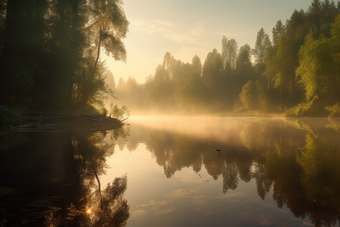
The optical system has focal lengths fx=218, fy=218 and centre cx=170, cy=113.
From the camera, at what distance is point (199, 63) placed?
96.2 meters

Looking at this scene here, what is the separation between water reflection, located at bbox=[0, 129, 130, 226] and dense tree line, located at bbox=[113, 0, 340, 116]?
127 ft

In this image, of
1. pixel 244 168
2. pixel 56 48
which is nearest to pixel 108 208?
pixel 244 168

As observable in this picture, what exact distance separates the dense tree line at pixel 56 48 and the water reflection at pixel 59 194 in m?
15.9

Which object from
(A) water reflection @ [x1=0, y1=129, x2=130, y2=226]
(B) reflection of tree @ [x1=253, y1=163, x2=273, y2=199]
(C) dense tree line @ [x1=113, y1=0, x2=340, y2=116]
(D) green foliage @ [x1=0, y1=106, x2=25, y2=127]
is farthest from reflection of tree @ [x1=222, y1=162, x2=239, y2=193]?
(C) dense tree line @ [x1=113, y1=0, x2=340, y2=116]

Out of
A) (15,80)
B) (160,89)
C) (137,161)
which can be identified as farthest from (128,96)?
(137,161)

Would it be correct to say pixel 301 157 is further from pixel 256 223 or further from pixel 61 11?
pixel 61 11

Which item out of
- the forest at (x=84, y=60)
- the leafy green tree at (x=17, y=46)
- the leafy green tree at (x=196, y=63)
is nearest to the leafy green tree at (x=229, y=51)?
the leafy green tree at (x=196, y=63)

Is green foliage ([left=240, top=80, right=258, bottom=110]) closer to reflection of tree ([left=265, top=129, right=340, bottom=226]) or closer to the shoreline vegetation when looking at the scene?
the shoreline vegetation

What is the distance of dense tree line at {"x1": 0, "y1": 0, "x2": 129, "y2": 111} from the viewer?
2005 cm

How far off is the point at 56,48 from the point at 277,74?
145ft

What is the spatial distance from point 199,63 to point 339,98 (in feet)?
212

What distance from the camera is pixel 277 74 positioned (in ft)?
160

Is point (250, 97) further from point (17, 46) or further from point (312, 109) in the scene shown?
point (17, 46)

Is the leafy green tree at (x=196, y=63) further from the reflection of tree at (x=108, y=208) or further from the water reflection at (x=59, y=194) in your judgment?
the reflection of tree at (x=108, y=208)
